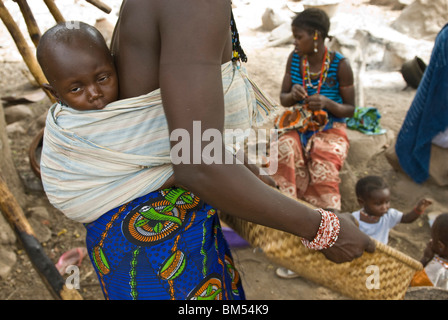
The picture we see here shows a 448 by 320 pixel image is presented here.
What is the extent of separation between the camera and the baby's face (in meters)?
2.96

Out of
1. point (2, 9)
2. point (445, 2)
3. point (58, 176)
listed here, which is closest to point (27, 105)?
point (2, 9)

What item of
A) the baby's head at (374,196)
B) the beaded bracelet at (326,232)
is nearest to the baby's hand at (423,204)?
the baby's head at (374,196)

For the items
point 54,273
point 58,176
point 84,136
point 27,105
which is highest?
point 84,136

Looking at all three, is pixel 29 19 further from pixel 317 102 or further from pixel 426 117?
pixel 426 117

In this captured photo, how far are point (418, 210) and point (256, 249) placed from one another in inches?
62.5

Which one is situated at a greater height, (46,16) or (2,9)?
(2,9)

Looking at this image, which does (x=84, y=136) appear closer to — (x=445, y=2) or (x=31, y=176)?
(x=31, y=176)

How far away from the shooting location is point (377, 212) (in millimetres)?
3012

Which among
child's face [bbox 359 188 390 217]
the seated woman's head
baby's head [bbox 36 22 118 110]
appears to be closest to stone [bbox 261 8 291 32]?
the seated woman's head

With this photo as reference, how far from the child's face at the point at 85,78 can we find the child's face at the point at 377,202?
2.29 meters

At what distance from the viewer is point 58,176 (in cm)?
127

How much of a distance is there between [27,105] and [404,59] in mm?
5715

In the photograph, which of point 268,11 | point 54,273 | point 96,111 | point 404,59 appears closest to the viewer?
point 96,111

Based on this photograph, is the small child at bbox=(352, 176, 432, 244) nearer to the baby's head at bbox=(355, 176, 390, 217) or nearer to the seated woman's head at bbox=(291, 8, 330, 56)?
the baby's head at bbox=(355, 176, 390, 217)
